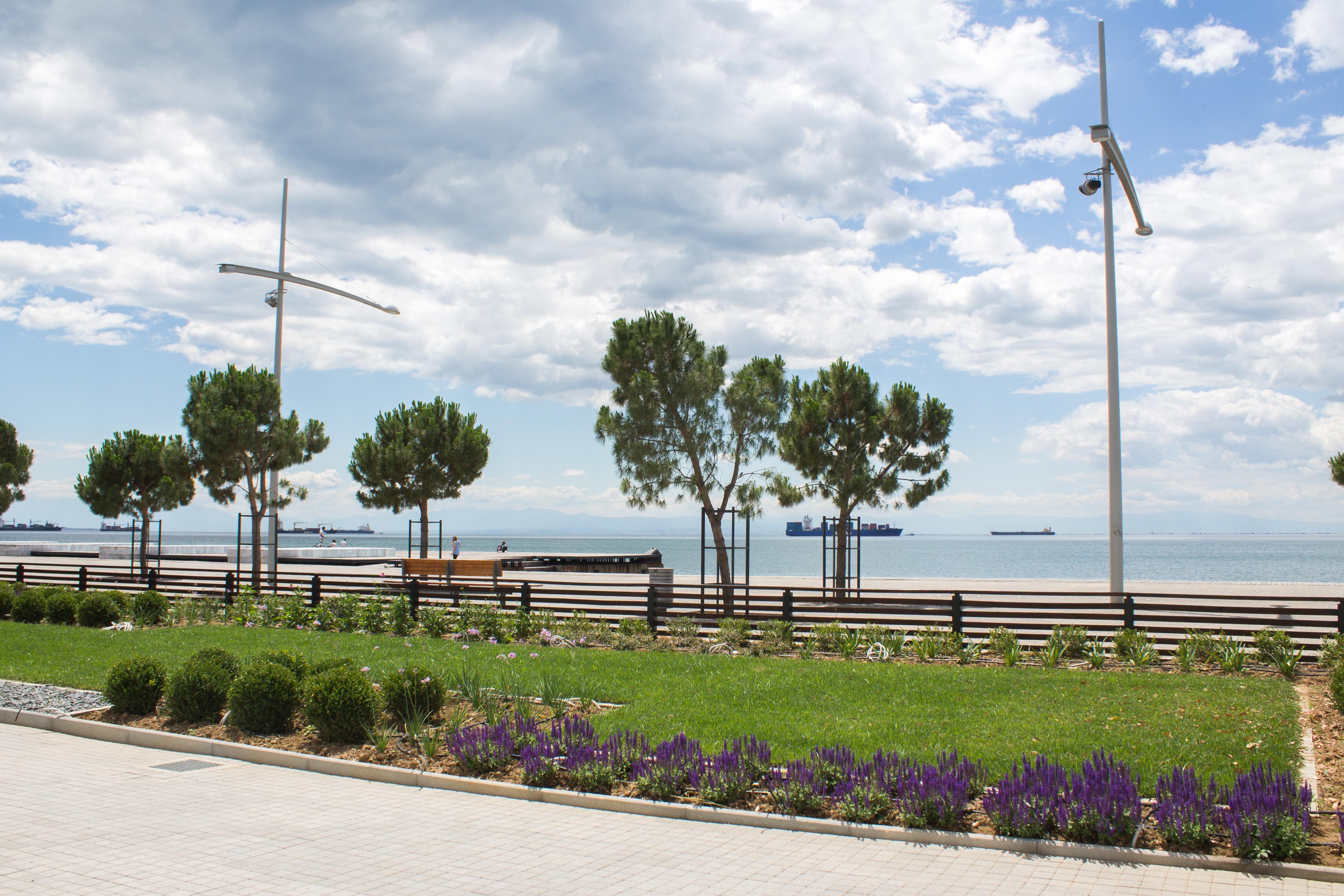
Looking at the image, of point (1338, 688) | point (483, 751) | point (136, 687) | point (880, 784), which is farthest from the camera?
point (136, 687)

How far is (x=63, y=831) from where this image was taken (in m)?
5.98

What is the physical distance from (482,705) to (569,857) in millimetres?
3716

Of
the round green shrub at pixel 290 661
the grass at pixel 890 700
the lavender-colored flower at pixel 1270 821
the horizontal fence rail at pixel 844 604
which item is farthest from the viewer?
the horizontal fence rail at pixel 844 604

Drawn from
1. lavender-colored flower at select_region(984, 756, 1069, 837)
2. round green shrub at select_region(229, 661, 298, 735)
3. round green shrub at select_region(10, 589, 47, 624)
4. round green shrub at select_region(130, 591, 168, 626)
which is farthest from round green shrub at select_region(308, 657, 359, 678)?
round green shrub at select_region(10, 589, 47, 624)

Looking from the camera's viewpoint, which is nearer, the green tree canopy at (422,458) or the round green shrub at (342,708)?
the round green shrub at (342,708)

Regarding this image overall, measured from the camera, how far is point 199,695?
941 centimetres

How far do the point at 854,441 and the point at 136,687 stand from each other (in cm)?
1902

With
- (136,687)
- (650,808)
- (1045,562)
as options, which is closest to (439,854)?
(650,808)

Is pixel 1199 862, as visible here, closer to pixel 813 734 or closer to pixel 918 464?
pixel 813 734

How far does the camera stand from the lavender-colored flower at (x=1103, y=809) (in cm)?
543

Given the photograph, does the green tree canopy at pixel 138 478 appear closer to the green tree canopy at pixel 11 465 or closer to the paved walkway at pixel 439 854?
the green tree canopy at pixel 11 465

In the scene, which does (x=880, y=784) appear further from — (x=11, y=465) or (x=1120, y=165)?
(x=11, y=465)

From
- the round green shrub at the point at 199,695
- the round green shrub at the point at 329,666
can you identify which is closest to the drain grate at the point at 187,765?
the round green shrub at the point at 199,695

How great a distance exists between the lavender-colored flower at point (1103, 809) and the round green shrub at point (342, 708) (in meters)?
5.95
